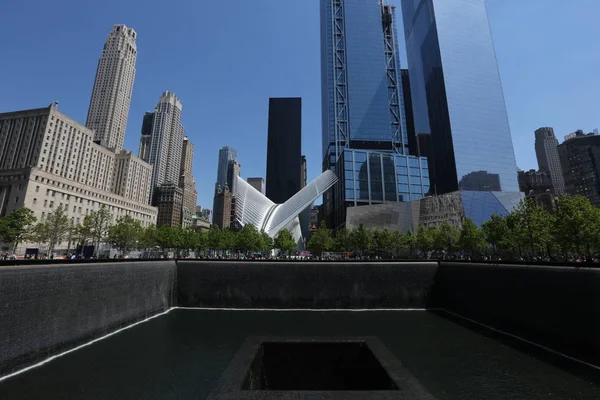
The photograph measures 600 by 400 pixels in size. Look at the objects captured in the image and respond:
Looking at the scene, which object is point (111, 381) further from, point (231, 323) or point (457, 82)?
point (457, 82)

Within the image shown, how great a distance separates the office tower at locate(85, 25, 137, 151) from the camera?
143m

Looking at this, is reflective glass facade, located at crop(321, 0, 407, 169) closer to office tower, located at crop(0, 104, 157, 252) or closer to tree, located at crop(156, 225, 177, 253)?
tree, located at crop(156, 225, 177, 253)

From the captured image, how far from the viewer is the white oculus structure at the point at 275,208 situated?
78.2m

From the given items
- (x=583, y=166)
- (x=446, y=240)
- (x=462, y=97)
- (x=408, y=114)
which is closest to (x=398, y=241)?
(x=446, y=240)

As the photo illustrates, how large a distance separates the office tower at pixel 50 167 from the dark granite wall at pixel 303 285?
64767mm

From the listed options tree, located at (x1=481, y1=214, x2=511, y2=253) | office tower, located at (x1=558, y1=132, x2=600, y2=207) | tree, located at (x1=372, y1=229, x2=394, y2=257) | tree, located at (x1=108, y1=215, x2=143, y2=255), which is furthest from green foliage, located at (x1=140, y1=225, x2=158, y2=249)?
office tower, located at (x1=558, y1=132, x2=600, y2=207)

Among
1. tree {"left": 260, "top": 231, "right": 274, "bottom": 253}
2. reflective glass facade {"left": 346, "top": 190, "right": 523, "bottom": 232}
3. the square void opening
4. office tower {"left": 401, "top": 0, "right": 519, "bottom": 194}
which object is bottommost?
the square void opening

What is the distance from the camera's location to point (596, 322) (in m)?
10.9

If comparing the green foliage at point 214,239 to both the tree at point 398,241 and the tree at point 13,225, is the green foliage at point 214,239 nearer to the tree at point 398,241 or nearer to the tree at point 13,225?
the tree at point 13,225

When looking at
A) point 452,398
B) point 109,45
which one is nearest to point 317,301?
point 452,398

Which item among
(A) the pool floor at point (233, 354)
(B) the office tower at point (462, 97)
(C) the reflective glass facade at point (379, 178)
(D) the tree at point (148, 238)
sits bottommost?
(A) the pool floor at point (233, 354)

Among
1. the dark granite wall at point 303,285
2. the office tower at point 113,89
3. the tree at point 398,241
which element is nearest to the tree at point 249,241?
the tree at point 398,241

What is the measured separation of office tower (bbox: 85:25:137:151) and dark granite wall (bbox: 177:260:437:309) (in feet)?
466

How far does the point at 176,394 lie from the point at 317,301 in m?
14.2
